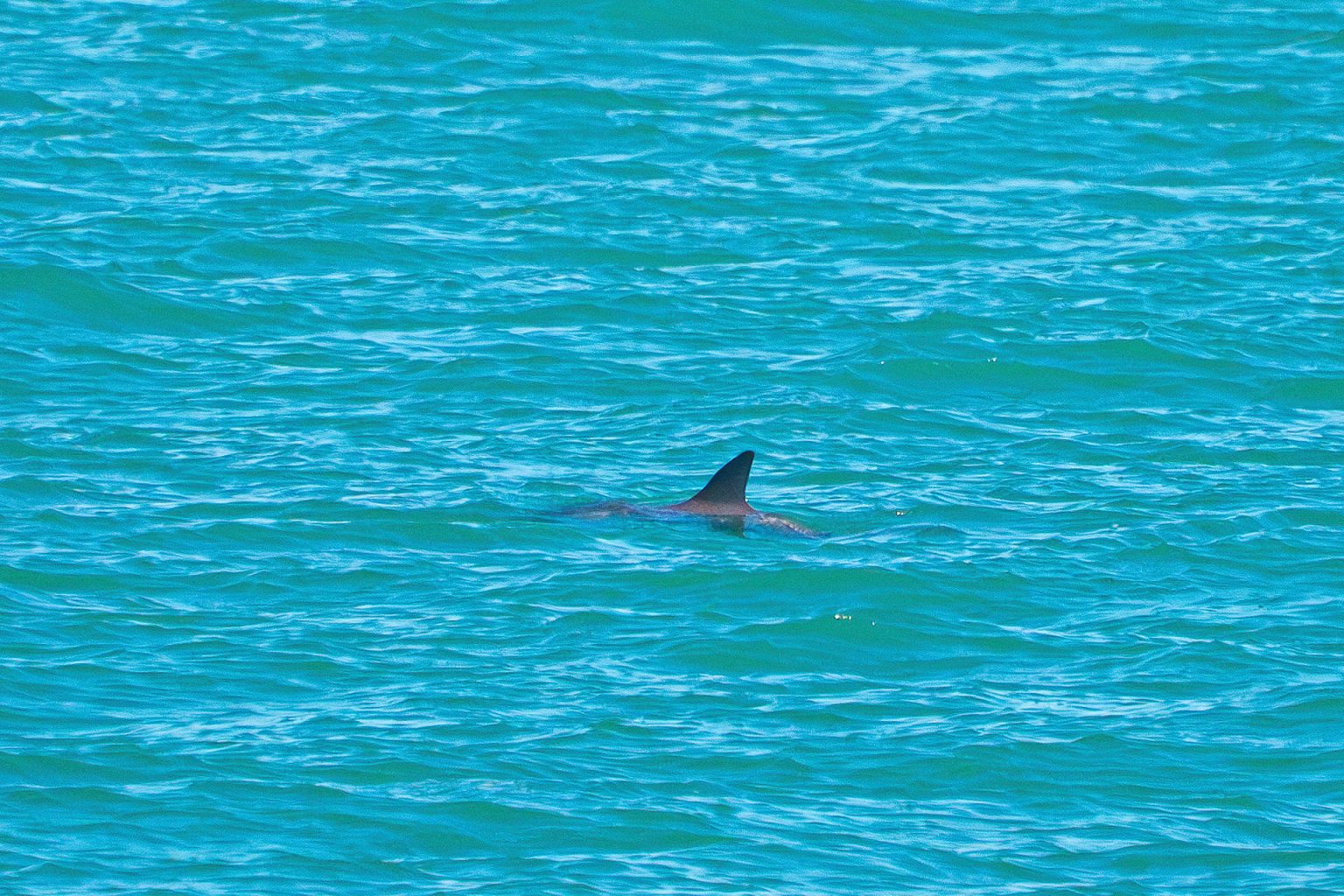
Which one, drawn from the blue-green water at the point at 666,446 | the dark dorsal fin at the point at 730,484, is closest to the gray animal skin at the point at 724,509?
the dark dorsal fin at the point at 730,484

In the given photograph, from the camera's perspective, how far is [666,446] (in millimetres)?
15516

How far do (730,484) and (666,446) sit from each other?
5.39 feet

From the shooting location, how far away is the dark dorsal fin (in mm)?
13891

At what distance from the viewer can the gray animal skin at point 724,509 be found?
45.6 ft

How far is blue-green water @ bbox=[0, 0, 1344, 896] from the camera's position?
1028cm

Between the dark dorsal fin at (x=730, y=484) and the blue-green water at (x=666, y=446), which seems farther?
the dark dorsal fin at (x=730, y=484)

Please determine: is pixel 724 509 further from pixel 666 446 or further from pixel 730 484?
pixel 666 446

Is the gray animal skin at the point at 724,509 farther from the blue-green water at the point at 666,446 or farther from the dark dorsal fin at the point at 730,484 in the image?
the blue-green water at the point at 666,446

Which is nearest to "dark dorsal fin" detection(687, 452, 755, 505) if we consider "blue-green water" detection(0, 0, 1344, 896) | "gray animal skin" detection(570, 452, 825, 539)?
"gray animal skin" detection(570, 452, 825, 539)

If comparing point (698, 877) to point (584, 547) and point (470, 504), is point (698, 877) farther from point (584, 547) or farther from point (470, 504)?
point (470, 504)

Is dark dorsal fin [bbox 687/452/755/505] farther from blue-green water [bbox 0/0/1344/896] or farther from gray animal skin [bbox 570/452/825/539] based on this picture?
blue-green water [bbox 0/0/1344/896]

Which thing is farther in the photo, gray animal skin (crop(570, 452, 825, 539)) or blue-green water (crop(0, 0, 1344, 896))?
gray animal skin (crop(570, 452, 825, 539))

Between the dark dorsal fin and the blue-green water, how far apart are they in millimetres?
248

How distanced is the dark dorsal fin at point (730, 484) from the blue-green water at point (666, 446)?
25cm
